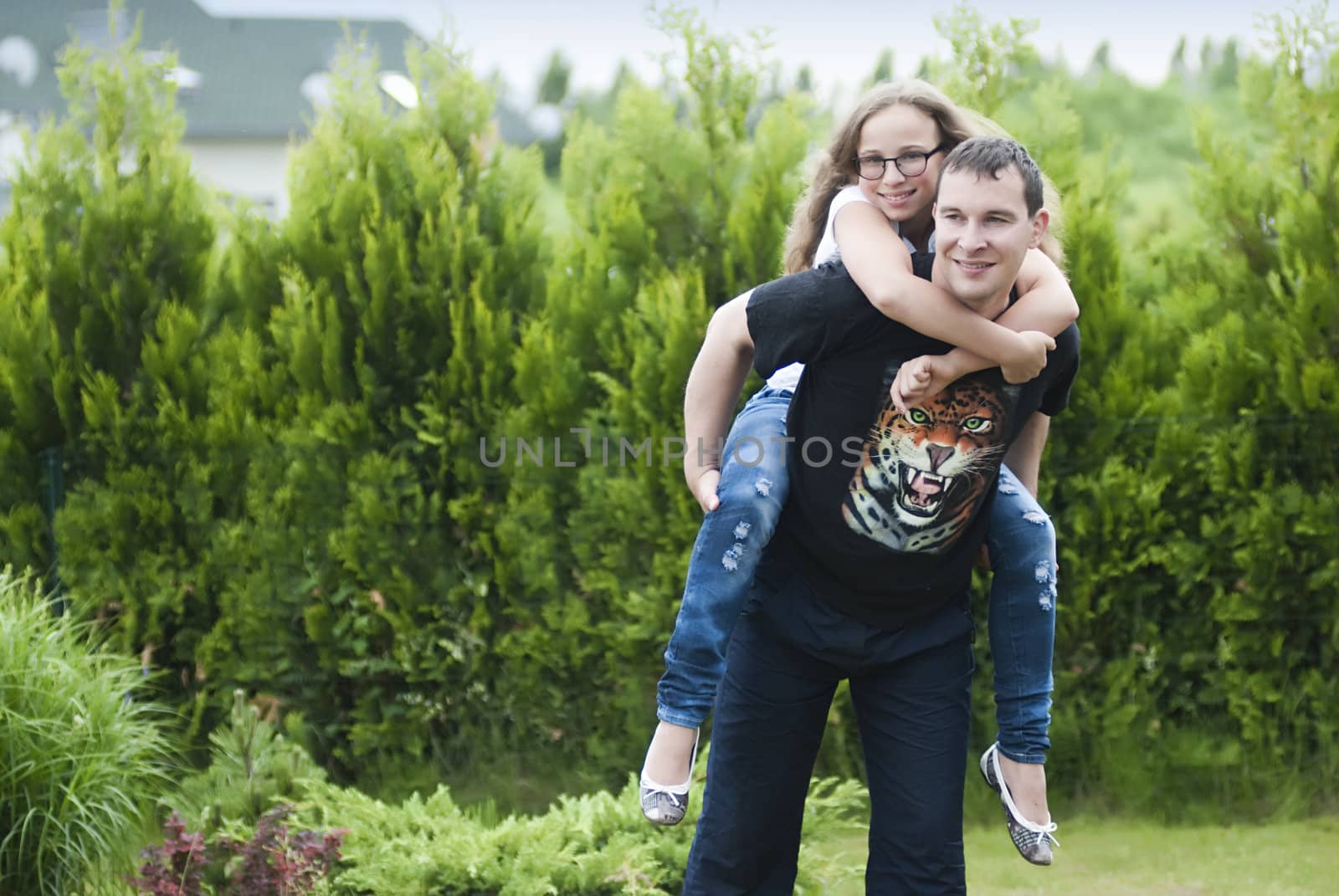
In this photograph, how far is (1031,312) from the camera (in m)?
1.95

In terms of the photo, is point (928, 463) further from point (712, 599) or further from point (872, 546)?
point (712, 599)

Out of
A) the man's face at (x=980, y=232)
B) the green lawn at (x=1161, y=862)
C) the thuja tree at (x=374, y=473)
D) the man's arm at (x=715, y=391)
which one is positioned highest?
the man's face at (x=980, y=232)

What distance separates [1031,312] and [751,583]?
0.64 meters

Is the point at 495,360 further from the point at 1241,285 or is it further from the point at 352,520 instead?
the point at 1241,285

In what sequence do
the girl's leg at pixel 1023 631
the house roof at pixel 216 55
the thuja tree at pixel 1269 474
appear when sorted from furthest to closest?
the house roof at pixel 216 55
the thuja tree at pixel 1269 474
the girl's leg at pixel 1023 631

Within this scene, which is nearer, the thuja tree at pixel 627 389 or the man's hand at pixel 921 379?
the man's hand at pixel 921 379

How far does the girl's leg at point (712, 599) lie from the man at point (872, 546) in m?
0.07

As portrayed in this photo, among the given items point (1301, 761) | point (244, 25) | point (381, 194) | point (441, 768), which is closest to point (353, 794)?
point (441, 768)

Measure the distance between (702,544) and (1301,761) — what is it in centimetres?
332

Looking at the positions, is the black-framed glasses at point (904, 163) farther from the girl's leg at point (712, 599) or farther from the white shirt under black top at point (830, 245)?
the girl's leg at point (712, 599)

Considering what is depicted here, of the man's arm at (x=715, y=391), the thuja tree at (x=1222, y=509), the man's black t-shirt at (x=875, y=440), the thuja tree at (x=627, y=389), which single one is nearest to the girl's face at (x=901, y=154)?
the man's black t-shirt at (x=875, y=440)

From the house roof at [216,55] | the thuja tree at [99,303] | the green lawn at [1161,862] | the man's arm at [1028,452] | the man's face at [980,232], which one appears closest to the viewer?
the man's face at [980,232]

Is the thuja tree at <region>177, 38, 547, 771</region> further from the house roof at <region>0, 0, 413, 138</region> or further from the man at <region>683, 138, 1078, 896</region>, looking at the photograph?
the house roof at <region>0, 0, 413, 138</region>

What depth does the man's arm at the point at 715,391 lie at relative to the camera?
7.00 ft
